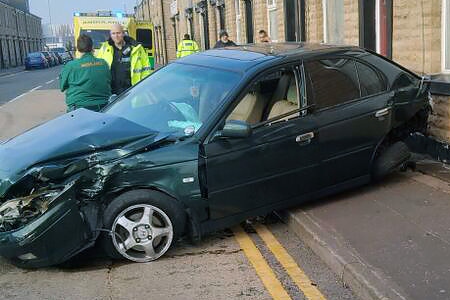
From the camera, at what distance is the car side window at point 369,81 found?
521 centimetres

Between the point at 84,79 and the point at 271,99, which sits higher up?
the point at 84,79

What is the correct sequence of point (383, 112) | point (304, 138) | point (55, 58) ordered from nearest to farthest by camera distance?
point (304, 138), point (383, 112), point (55, 58)

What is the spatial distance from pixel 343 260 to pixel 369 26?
5.89m

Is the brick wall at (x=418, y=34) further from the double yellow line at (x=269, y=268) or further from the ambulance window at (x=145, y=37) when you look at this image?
the ambulance window at (x=145, y=37)

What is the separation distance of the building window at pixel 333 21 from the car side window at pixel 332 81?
521 centimetres

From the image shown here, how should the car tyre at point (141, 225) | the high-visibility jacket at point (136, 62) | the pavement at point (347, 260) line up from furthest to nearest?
the high-visibility jacket at point (136, 62) < the car tyre at point (141, 225) < the pavement at point (347, 260)

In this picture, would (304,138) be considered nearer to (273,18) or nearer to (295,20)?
(295,20)

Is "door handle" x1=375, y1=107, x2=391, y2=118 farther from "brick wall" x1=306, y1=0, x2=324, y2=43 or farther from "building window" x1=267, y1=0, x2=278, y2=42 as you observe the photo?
"building window" x1=267, y1=0, x2=278, y2=42

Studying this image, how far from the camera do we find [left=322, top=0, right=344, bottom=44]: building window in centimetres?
1014

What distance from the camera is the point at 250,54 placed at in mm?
5051

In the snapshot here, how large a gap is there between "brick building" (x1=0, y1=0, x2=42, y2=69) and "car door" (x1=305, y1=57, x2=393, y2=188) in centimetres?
6312

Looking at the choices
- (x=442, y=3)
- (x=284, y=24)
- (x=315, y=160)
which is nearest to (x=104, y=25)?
(x=284, y=24)

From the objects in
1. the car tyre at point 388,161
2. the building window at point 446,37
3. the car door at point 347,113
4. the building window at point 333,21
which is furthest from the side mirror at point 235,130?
the building window at point 333,21

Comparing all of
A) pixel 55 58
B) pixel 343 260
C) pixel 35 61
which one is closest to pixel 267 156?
pixel 343 260
